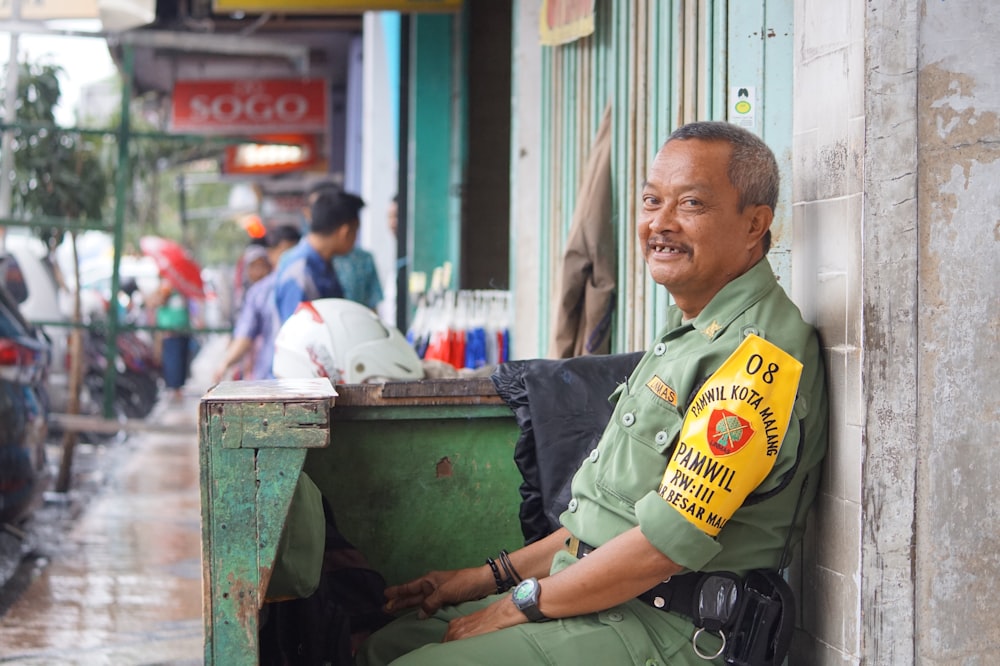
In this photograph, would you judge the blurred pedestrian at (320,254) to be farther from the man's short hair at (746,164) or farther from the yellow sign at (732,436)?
the yellow sign at (732,436)

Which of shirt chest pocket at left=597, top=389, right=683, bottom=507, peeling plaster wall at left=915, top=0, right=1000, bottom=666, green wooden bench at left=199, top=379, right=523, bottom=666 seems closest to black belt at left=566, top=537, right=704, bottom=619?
shirt chest pocket at left=597, top=389, right=683, bottom=507

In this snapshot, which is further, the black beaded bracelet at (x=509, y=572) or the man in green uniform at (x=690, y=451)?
the black beaded bracelet at (x=509, y=572)

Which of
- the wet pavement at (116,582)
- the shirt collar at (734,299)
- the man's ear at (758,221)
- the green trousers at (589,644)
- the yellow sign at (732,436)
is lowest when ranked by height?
the wet pavement at (116,582)

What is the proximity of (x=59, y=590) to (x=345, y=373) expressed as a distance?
255cm

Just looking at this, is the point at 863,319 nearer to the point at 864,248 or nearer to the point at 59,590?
the point at 864,248

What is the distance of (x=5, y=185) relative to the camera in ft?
27.6

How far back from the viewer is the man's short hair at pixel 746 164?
7.35 ft

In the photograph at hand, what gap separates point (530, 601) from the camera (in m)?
2.21

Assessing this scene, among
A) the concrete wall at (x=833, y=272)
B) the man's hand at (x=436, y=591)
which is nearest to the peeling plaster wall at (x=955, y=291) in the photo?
the concrete wall at (x=833, y=272)

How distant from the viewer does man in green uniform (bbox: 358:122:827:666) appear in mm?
2021

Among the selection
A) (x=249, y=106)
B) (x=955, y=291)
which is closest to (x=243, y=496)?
(x=955, y=291)

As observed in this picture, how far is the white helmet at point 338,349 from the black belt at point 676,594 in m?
1.55

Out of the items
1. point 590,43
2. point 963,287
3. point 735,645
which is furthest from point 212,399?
point 590,43

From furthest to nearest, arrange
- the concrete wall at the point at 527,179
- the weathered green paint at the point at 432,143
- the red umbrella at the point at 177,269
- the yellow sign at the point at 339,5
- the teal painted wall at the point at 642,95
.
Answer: the red umbrella at the point at 177,269, the weathered green paint at the point at 432,143, the yellow sign at the point at 339,5, the concrete wall at the point at 527,179, the teal painted wall at the point at 642,95
